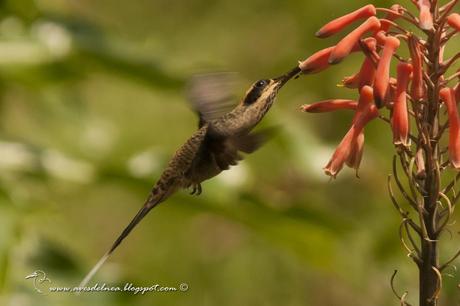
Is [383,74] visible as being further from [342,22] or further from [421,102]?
[342,22]

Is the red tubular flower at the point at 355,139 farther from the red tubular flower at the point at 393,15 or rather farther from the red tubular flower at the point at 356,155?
the red tubular flower at the point at 393,15

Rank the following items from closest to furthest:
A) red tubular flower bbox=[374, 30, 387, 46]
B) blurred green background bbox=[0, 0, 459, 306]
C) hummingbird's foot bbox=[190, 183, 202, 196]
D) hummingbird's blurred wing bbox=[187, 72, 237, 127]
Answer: red tubular flower bbox=[374, 30, 387, 46], hummingbird's foot bbox=[190, 183, 202, 196], hummingbird's blurred wing bbox=[187, 72, 237, 127], blurred green background bbox=[0, 0, 459, 306]

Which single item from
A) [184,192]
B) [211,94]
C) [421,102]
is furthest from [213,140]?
[184,192]

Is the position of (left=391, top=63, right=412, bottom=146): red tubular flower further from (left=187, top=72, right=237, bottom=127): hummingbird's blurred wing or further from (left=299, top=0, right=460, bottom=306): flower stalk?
(left=187, top=72, right=237, bottom=127): hummingbird's blurred wing

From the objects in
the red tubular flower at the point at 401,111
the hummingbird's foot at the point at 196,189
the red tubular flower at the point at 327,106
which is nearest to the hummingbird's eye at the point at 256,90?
the red tubular flower at the point at 327,106

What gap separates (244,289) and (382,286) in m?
0.85

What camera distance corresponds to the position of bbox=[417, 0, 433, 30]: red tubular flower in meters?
2.03

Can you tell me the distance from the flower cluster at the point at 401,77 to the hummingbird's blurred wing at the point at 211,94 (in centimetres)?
61

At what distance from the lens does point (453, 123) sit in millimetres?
2227

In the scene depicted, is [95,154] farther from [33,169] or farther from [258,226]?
[258,226]

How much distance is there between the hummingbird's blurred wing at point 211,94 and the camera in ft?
9.38

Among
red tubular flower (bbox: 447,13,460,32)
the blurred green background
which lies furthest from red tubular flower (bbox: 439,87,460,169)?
the blurred green background

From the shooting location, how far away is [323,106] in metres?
2.29

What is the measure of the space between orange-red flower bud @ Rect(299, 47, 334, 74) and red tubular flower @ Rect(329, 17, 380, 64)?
0.08m
